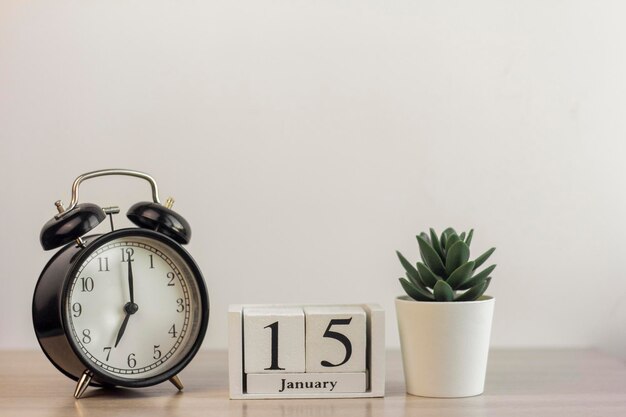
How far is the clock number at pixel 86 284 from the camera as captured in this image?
98 centimetres

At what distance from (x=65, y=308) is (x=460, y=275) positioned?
480 millimetres

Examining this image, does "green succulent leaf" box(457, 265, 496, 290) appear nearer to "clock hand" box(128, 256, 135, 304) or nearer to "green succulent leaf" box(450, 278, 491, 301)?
"green succulent leaf" box(450, 278, 491, 301)

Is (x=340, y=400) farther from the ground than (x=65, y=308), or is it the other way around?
(x=65, y=308)

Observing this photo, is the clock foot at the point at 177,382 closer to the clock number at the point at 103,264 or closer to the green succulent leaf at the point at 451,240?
the clock number at the point at 103,264

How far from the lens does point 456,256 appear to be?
100 cm

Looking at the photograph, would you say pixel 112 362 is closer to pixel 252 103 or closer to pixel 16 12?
pixel 252 103

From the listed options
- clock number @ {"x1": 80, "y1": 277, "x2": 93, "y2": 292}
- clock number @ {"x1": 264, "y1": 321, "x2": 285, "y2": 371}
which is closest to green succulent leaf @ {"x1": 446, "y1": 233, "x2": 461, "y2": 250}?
clock number @ {"x1": 264, "y1": 321, "x2": 285, "y2": 371}

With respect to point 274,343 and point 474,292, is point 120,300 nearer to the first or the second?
point 274,343

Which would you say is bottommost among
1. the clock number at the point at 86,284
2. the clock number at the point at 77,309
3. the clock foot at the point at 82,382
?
the clock foot at the point at 82,382

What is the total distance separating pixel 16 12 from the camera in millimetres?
1342

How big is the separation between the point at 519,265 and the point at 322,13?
0.55m

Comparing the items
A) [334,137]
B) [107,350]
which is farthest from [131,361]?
[334,137]

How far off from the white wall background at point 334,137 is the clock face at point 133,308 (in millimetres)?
334

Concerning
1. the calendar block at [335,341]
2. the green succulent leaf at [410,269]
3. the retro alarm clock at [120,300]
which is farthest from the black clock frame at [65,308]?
the green succulent leaf at [410,269]
